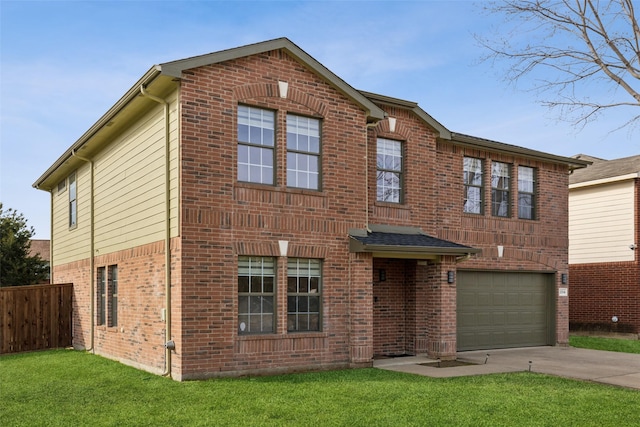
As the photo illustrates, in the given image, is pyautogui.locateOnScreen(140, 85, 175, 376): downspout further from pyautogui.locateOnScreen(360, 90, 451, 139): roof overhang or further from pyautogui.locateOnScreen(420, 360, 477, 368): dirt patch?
pyautogui.locateOnScreen(420, 360, 477, 368): dirt patch

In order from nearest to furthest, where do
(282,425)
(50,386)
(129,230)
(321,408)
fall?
1. (282,425)
2. (321,408)
3. (50,386)
4. (129,230)

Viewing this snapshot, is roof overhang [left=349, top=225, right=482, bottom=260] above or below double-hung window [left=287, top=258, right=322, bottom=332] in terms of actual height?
above

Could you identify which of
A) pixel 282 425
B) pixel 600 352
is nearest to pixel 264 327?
pixel 282 425

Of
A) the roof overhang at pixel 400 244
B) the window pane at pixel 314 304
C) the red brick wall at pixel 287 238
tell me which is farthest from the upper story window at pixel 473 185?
the window pane at pixel 314 304

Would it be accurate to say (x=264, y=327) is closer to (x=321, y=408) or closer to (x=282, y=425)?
(x=321, y=408)

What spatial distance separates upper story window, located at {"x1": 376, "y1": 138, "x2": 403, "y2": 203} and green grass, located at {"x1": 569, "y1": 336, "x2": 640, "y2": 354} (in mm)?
8191

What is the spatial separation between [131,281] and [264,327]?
380 cm

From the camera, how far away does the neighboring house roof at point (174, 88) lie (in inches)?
471

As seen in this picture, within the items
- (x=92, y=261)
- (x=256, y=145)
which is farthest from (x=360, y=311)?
(x=92, y=261)

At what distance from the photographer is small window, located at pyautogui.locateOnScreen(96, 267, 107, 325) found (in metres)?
16.6

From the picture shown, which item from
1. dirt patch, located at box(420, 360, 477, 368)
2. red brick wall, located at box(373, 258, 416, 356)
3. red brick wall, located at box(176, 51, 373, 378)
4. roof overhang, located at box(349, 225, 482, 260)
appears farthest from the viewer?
red brick wall, located at box(373, 258, 416, 356)

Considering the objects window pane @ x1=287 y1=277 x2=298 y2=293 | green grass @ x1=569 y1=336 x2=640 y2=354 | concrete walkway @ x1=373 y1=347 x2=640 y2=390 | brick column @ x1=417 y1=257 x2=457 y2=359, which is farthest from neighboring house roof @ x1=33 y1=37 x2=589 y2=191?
concrete walkway @ x1=373 y1=347 x2=640 y2=390

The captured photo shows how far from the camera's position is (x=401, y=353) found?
629 inches

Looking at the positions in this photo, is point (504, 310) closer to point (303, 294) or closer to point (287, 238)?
point (303, 294)
